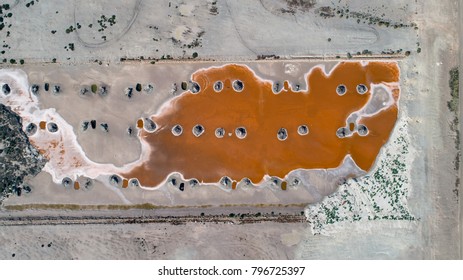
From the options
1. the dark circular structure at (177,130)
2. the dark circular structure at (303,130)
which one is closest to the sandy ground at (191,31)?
the dark circular structure at (177,130)

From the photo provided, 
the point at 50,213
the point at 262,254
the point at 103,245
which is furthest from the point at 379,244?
the point at 50,213

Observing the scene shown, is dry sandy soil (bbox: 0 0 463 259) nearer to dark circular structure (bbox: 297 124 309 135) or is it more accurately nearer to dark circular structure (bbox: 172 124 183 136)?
dark circular structure (bbox: 172 124 183 136)

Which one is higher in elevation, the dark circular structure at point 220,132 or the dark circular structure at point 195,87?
the dark circular structure at point 195,87

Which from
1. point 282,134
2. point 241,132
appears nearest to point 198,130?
point 241,132

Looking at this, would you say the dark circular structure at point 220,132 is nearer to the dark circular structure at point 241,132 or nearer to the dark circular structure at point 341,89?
the dark circular structure at point 241,132

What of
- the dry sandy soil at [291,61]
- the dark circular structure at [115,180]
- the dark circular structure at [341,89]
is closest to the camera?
the dry sandy soil at [291,61]

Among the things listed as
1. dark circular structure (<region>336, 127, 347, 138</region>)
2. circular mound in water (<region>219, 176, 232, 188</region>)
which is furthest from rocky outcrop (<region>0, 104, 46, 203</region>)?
dark circular structure (<region>336, 127, 347, 138</region>)
